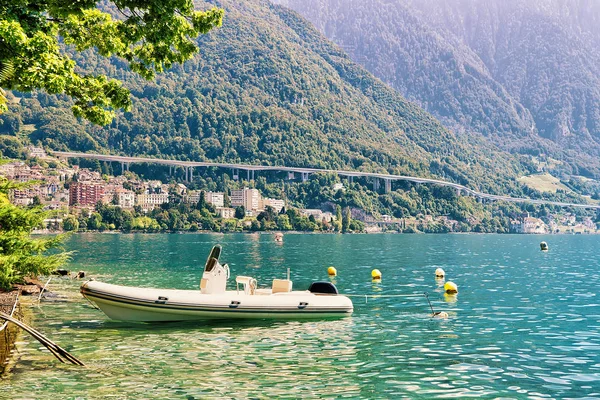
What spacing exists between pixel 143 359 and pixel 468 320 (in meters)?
12.6

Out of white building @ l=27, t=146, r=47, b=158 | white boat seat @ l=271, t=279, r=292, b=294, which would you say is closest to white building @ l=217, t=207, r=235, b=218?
white building @ l=27, t=146, r=47, b=158

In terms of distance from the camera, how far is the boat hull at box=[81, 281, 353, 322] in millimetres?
22125

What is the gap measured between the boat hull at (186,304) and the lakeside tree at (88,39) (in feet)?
23.4

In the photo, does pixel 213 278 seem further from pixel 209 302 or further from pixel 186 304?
pixel 186 304

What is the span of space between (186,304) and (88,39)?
9.38 m

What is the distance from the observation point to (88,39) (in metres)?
16.2

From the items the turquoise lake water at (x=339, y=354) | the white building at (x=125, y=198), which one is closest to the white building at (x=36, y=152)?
the white building at (x=125, y=198)

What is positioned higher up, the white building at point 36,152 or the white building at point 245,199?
the white building at point 36,152

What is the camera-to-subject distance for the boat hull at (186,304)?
72.6 ft

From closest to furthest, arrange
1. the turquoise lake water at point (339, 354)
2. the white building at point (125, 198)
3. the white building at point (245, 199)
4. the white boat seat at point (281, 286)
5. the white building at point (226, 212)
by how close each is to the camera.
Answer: the turquoise lake water at point (339, 354) → the white boat seat at point (281, 286) → the white building at point (125, 198) → the white building at point (226, 212) → the white building at point (245, 199)

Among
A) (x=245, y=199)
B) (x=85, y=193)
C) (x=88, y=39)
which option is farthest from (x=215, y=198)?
(x=88, y=39)

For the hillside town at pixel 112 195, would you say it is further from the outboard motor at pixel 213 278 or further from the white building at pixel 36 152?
the outboard motor at pixel 213 278

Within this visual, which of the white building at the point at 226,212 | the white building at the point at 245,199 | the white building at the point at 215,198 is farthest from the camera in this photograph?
the white building at the point at 245,199

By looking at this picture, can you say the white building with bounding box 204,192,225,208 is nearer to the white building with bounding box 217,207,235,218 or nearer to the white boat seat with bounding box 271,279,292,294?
the white building with bounding box 217,207,235,218
